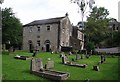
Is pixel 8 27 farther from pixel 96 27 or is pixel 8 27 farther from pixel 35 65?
pixel 96 27

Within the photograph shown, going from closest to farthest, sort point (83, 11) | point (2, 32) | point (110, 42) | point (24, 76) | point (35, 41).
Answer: point (24, 76), point (2, 32), point (83, 11), point (35, 41), point (110, 42)

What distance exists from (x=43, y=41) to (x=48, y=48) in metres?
2.33

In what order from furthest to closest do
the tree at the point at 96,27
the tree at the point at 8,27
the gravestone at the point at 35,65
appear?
the tree at the point at 96,27
the tree at the point at 8,27
the gravestone at the point at 35,65

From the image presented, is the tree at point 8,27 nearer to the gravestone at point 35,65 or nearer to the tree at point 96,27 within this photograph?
the gravestone at point 35,65

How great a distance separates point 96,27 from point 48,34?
16.4 meters

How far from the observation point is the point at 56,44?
51688mm

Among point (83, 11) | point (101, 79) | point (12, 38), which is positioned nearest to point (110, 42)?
point (83, 11)

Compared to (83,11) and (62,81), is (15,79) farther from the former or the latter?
(83,11)

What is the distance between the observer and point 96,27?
62594 millimetres

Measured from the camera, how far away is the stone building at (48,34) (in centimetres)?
5188

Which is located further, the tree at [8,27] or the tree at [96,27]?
the tree at [96,27]

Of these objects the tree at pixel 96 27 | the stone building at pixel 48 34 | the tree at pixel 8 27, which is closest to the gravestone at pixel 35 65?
the tree at pixel 8 27

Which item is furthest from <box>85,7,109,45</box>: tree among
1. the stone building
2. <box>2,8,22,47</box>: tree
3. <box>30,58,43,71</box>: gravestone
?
<box>30,58,43,71</box>: gravestone

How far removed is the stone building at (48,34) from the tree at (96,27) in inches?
338
